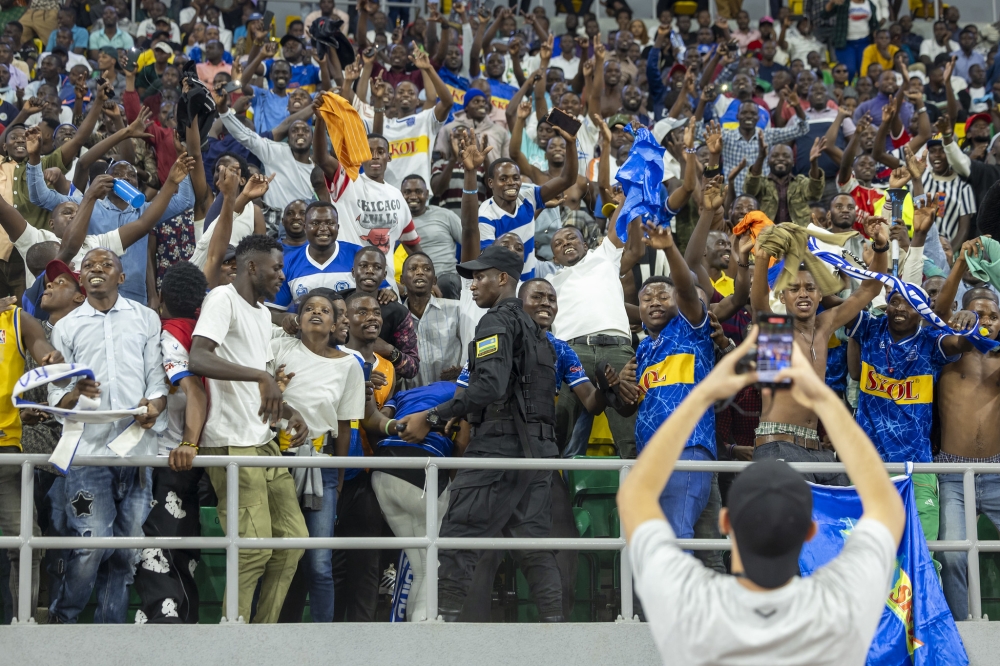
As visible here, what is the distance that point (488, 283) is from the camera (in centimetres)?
680

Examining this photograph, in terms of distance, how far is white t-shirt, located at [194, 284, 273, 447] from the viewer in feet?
20.5

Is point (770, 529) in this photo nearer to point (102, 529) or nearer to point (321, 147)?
point (102, 529)

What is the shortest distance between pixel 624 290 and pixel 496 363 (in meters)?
2.80

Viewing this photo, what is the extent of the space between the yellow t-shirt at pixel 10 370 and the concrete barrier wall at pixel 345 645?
107 centimetres

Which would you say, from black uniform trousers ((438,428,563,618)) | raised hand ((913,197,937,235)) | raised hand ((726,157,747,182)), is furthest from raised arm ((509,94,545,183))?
black uniform trousers ((438,428,563,618))

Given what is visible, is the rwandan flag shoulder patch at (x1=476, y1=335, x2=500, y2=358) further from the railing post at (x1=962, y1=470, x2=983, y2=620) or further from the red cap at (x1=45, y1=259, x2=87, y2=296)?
the railing post at (x1=962, y1=470, x2=983, y2=620)

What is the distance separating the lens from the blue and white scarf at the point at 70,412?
5668 millimetres

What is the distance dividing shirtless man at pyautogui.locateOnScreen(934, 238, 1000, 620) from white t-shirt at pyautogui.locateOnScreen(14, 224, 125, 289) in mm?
5113

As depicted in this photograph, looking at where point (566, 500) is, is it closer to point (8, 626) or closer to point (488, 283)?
point (488, 283)

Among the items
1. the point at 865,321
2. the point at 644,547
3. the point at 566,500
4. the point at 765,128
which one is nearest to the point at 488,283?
the point at 566,500

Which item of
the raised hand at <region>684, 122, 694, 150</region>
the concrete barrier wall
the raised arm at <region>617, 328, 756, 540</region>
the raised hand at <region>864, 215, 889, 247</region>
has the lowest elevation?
the concrete barrier wall

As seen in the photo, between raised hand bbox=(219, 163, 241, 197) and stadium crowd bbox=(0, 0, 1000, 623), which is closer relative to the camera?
stadium crowd bbox=(0, 0, 1000, 623)

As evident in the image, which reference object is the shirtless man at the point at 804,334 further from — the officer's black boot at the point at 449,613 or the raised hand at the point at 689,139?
the raised hand at the point at 689,139

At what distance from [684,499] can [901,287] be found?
1.77 meters
